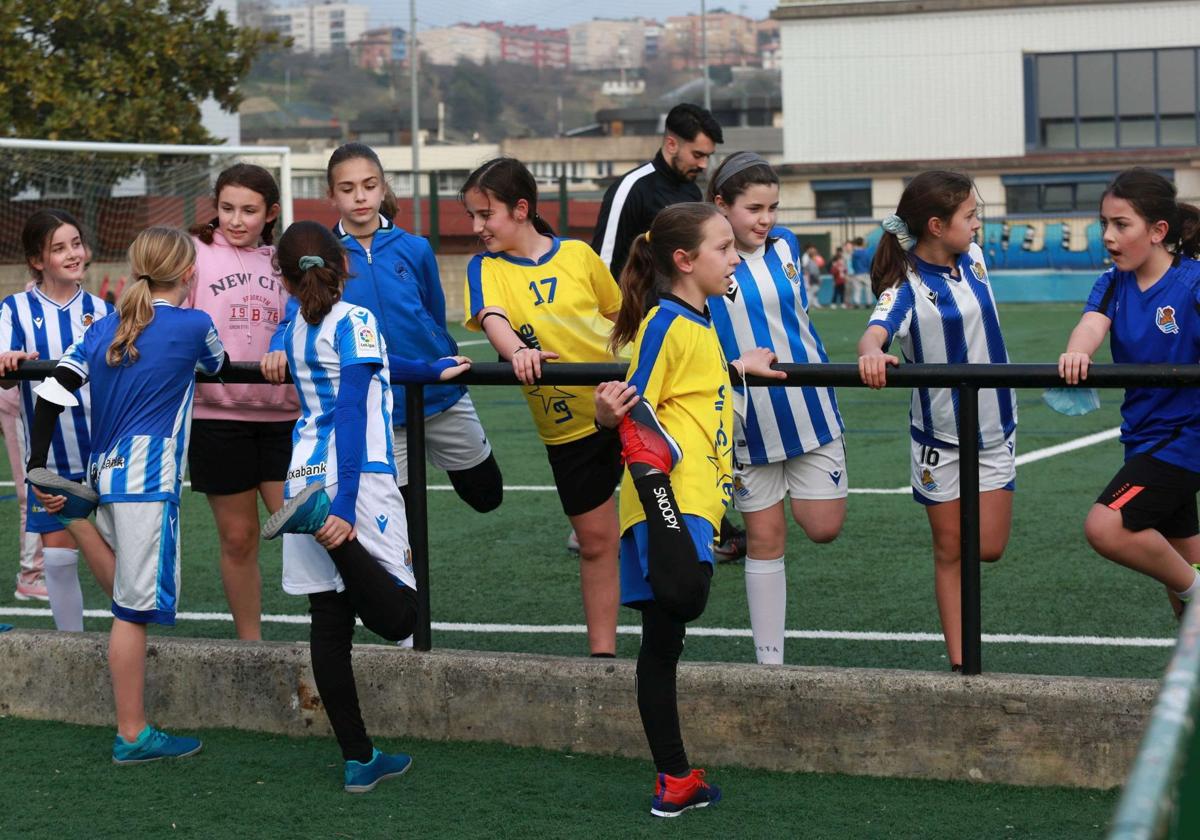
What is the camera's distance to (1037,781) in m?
4.05

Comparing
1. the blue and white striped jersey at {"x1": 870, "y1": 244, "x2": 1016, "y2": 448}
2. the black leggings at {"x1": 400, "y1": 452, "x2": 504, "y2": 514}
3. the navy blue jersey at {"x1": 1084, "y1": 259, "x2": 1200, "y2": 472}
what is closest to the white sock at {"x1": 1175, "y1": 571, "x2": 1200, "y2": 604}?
the navy blue jersey at {"x1": 1084, "y1": 259, "x2": 1200, "y2": 472}

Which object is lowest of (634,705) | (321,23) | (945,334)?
(634,705)

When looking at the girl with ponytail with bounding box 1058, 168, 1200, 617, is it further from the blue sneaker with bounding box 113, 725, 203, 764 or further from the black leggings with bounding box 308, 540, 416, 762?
the blue sneaker with bounding box 113, 725, 203, 764

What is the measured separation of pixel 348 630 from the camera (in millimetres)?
4227

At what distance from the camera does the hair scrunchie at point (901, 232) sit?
4.65 metres

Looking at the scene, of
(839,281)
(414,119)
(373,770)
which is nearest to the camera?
(373,770)

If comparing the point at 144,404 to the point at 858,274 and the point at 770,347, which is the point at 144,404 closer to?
the point at 770,347

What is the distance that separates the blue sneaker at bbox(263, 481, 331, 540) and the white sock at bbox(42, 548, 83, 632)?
6.10 feet

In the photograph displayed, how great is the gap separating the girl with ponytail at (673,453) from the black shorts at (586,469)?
86 cm

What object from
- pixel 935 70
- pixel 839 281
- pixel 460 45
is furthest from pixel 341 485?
pixel 460 45

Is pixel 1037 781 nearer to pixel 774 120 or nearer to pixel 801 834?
pixel 801 834

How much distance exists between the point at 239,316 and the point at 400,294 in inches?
23.4

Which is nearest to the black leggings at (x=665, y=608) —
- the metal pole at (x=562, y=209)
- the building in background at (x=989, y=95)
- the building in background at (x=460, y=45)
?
the metal pole at (x=562, y=209)

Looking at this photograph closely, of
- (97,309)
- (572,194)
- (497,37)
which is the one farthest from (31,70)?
(497,37)
